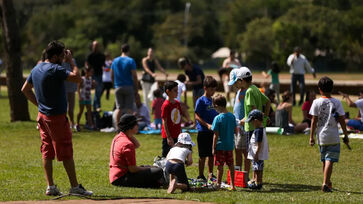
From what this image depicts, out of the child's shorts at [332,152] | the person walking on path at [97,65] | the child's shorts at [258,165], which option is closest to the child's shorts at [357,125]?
the child's shorts at [332,152]

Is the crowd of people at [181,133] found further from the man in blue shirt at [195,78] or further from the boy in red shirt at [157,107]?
the man in blue shirt at [195,78]

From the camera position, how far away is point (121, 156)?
9.50m

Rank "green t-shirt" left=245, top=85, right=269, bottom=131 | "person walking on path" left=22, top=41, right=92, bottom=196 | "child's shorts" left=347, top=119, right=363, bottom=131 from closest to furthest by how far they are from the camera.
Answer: "person walking on path" left=22, top=41, right=92, bottom=196
"green t-shirt" left=245, top=85, right=269, bottom=131
"child's shorts" left=347, top=119, right=363, bottom=131

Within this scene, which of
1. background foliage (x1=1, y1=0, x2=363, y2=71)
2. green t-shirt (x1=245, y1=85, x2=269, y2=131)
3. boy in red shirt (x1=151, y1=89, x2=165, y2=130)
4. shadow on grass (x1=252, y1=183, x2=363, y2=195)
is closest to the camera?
shadow on grass (x1=252, y1=183, x2=363, y2=195)

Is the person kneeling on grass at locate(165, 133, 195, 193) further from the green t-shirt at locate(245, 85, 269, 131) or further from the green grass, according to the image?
the green t-shirt at locate(245, 85, 269, 131)

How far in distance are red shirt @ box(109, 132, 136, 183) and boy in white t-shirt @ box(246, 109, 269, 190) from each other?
5.56 feet

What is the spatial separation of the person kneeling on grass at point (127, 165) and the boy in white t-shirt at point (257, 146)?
1394 mm

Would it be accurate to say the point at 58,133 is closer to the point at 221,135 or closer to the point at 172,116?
the point at 221,135

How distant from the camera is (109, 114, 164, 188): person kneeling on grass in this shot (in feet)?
31.1

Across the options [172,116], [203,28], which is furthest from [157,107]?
[203,28]

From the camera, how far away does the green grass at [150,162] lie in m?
8.98

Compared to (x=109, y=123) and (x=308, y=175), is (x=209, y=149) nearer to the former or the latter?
(x=308, y=175)

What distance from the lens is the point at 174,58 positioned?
87.9 metres

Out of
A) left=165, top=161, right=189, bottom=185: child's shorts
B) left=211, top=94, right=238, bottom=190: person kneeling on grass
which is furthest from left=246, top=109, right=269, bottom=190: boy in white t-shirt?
left=165, top=161, right=189, bottom=185: child's shorts
